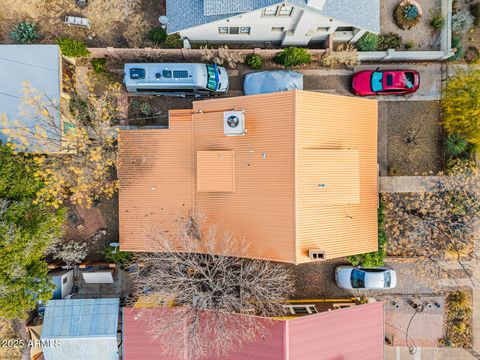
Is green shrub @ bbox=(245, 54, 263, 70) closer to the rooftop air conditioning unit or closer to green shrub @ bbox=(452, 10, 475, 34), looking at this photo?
the rooftop air conditioning unit

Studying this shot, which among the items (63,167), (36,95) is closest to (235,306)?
(63,167)

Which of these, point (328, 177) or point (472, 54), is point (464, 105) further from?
point (328, 177)

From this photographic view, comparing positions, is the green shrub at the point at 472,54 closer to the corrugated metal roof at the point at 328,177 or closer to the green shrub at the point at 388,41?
the green shrub at the point at 388,41

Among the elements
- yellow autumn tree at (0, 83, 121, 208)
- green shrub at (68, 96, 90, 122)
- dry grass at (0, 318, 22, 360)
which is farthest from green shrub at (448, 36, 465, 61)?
dry grass at (0, 318, 22, 360)

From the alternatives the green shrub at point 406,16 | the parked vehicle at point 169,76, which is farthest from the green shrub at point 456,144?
the parked vehicle at point 169,76

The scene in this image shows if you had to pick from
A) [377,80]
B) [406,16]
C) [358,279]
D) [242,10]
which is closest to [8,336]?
[358,279]
